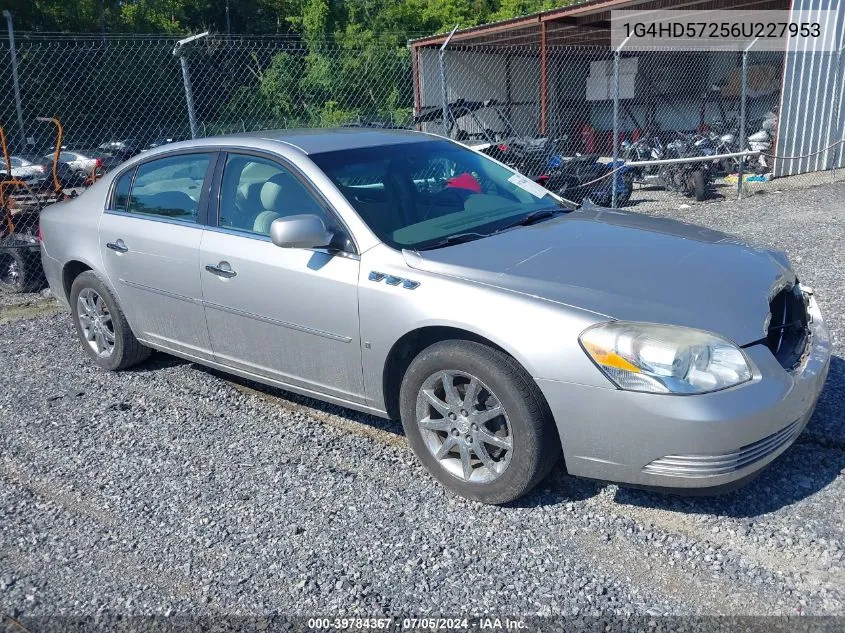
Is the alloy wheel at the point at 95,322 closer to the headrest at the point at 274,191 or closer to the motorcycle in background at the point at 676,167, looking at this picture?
the headrest at the point at 274,191

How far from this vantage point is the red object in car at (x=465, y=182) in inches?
182

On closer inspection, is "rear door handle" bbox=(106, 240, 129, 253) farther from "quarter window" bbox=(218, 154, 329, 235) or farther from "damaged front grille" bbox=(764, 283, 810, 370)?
"damaged front grille" bbox=(764, 283, 810, 370)

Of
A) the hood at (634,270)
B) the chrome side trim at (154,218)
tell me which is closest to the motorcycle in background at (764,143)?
the hood at (634,270)

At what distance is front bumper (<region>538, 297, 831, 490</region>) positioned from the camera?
314cm

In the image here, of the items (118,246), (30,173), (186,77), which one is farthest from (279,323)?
(30,173)

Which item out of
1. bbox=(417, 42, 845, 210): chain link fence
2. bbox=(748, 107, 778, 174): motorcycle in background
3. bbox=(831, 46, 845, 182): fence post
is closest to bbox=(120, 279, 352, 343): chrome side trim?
bbox=(417, 42, 845, 210): chain link fence

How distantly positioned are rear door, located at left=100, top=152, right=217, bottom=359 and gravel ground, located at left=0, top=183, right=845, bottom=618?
0.59 meters

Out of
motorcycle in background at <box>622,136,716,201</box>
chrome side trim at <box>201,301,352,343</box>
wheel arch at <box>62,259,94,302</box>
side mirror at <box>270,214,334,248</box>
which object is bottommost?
motorcycle in background at <box>622,136,716,201</box>

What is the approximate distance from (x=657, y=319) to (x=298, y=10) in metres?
45.0

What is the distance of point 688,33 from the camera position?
71.2 ft

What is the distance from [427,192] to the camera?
14.7 feet

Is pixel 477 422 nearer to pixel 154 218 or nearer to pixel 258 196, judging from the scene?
pixel 258 196

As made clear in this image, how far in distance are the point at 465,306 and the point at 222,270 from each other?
1.63 meters

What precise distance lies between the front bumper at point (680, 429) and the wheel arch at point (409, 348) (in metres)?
0.33
